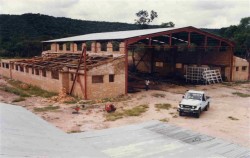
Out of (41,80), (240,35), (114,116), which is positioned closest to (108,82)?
(114,116)

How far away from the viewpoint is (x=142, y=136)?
41.8 feet

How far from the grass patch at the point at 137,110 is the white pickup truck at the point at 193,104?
3.36m

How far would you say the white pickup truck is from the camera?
2038cm

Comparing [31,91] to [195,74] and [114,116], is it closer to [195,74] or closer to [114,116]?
[114,116]

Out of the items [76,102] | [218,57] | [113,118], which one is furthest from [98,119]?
[218,57]

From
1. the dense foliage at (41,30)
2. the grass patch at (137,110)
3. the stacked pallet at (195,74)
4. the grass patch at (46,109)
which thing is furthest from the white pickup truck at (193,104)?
the dense foliage at (41,30)

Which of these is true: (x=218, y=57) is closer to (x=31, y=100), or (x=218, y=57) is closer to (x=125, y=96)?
(x=125, y=96)

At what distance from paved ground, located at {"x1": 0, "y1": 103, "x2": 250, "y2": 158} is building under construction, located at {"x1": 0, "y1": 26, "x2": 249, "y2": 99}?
1314 cm

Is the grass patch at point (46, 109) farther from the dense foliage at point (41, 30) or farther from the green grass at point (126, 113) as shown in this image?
the dense foliage at point (41, 30)

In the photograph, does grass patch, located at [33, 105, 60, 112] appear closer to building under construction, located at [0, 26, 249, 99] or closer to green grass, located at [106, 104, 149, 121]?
building under construction, located at [0, 26, 249, 99]

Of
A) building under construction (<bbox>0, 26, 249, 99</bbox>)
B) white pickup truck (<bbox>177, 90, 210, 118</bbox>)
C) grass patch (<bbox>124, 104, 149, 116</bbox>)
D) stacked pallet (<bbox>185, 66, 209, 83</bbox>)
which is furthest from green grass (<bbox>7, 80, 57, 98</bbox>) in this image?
stacked pallet (<bbox>185, 66, 209, 83</bbox>)

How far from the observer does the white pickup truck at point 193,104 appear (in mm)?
20375

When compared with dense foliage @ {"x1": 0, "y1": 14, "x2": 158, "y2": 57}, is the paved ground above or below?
below

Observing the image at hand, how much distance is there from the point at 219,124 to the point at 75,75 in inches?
586
